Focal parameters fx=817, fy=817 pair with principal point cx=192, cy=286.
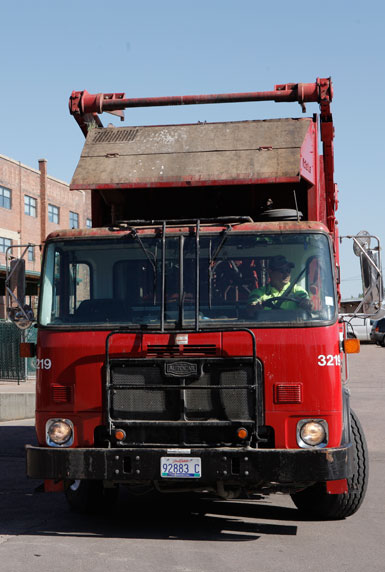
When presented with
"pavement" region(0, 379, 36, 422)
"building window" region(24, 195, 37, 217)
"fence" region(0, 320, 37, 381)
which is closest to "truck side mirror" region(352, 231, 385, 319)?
"pavement" region(0, 379, 36, 422)

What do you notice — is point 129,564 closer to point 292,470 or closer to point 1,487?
point 292,470

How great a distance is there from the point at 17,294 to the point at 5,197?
45275mm

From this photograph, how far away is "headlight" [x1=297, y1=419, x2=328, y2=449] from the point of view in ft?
20.6

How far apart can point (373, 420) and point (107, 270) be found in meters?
9.51

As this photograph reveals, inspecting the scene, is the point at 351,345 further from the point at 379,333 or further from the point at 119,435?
the point at 379,333

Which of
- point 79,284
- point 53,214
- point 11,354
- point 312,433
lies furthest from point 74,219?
point 312,433

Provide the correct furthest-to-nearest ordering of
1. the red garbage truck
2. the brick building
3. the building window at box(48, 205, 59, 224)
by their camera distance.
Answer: the building window at box(48, 205, 59, 224)
the brick building
the red garbage truck

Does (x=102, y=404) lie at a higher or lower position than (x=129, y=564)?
higher

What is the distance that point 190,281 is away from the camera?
21.7 feet

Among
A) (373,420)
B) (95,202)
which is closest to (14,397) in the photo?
(373,420)

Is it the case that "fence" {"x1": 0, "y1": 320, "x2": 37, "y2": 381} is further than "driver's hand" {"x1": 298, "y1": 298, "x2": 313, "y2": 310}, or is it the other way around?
"fence" {"x1": 0, "y1": 320, "x2": 37, "y2": 381}

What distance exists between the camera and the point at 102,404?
643cm

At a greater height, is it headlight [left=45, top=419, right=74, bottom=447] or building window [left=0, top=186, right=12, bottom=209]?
building window [left=0, top=186, right=12, bottom=209]

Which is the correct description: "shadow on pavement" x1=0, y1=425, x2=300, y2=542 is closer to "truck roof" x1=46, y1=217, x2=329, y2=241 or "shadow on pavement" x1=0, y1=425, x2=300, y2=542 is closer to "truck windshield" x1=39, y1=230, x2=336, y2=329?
"truck windshield" x1=39, y1=230, x2=336, y2=329
